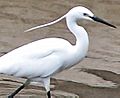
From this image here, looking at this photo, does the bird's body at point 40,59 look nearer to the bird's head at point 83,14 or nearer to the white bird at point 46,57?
the white bird at point 46,57

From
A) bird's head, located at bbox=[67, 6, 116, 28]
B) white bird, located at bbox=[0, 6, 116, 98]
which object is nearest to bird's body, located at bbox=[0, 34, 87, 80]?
white bird, located at bbox=[0, 6, 116, 98]

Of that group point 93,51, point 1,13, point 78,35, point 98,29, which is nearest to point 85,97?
point 78,35

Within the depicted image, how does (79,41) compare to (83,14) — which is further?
(79,41)

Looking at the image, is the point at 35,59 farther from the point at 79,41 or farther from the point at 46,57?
the point at 79,41

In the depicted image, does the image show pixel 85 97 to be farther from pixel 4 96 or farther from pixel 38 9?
pixel 38 9

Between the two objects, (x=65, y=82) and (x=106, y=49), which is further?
(x=106, y=49)

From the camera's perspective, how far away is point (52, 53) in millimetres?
5523

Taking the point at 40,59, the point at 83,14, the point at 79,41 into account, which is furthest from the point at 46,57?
the point at 83,14

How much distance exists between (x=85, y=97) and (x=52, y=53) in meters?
1.22

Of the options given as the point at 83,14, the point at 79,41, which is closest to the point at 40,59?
the point at 79,41

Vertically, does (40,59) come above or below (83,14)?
below

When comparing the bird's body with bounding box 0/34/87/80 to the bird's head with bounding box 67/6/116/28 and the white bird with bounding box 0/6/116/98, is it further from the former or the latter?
the bird's head with bounding box 67/6/116/28

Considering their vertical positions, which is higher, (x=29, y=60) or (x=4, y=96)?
(x=29, y=60)

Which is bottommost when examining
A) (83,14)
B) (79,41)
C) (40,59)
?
(40,59)
